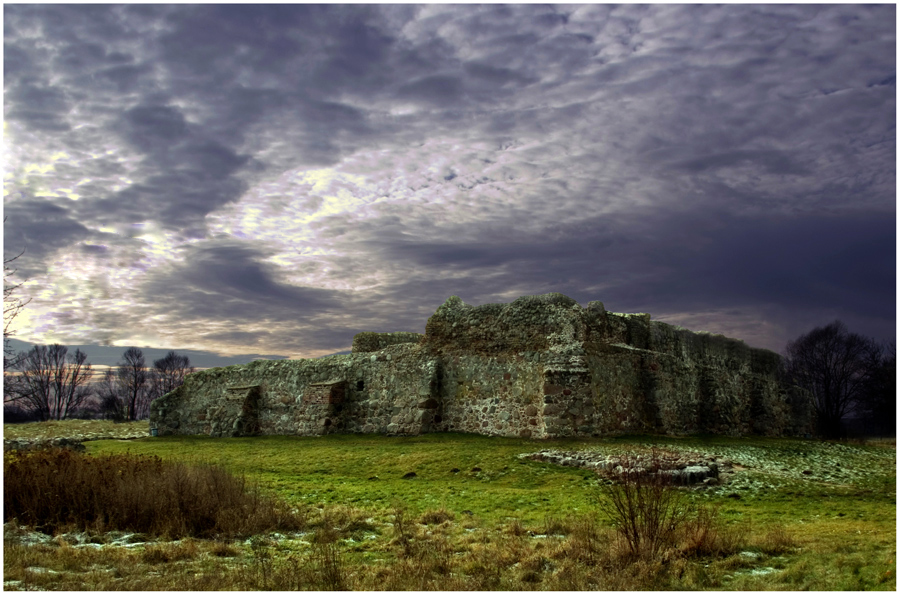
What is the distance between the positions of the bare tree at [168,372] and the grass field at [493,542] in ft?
191

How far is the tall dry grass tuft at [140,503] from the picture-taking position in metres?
8.27

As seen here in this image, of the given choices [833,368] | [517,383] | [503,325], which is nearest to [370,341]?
[503,325]

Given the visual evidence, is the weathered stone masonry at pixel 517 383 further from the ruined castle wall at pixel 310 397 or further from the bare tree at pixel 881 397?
the bare tree at pixel 881 397

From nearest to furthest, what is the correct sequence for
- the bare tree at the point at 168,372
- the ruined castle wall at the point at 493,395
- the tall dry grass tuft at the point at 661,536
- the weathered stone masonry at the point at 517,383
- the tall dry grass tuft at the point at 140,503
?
the tall dry grass tuft at the point at 661,536 < the tall dry grass tuft at the point at 140,503 < the weathered stone masonry at the point at 517,383 < the ruined castle wall at the point at 493,395 < the bare tree at the point at 168,372

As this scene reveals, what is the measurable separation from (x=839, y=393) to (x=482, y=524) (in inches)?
1687

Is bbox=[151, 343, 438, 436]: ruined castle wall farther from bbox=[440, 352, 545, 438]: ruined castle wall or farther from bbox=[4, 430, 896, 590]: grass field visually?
bbox=[4, 430, 896, 590]: grass field

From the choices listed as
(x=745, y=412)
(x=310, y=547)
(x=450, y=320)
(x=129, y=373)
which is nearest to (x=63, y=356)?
(x=129, y=373)

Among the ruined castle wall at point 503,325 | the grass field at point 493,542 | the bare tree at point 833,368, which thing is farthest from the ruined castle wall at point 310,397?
the bare tree at point 833,368

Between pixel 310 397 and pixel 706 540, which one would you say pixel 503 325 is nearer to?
pixel 310 397

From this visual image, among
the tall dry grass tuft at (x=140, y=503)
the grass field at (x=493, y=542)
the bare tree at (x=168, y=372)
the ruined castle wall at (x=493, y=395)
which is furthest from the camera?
the bare tree at (x=168, y=372)

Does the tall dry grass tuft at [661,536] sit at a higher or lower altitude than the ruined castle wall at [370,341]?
lower

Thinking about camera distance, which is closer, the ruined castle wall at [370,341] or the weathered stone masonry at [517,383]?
the weathered stone masonry at [517,383]

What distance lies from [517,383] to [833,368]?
33.7 meters

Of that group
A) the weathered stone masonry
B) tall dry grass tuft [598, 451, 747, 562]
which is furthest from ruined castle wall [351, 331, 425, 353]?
tall dry grass tuft [598, 451, 747, 562]
